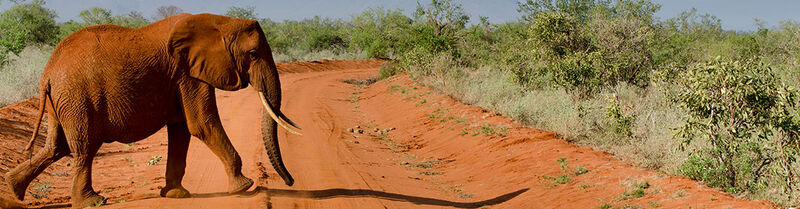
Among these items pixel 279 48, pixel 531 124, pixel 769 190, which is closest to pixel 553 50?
pixel 531 124

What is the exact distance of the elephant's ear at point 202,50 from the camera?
648cm

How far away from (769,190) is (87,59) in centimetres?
759

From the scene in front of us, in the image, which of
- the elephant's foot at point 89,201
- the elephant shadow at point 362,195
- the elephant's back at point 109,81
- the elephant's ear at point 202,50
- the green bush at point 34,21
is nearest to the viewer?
the elephant's back at point 109,81

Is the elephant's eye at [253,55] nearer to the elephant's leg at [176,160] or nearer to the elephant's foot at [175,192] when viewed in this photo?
the elephant's leg at [176,160]

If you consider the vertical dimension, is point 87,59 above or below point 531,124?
above

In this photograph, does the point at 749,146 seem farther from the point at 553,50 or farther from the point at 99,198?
the point at 553,50

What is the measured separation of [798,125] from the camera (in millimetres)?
7316

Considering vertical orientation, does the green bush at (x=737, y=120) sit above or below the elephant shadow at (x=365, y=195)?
above

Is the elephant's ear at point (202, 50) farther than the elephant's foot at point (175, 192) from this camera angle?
No

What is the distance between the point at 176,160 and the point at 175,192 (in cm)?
37

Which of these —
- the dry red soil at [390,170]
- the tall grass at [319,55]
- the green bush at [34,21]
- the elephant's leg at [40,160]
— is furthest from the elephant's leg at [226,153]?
the tall grass at [319,55]

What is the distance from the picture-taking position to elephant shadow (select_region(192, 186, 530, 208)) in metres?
7.63

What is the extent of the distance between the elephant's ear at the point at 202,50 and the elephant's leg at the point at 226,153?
54cm

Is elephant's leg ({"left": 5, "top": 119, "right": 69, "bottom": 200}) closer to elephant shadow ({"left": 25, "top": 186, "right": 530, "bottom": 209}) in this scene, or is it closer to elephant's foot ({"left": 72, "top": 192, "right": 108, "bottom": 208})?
elephant's foot ({"left": 72, "top": 192, "right": 108, "bottom": 208})
